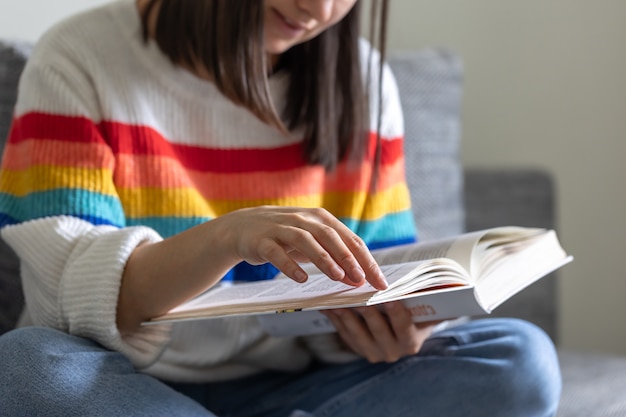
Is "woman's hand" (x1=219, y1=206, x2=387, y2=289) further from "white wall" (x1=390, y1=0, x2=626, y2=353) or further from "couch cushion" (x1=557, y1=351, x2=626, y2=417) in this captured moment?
"white wall" (x1=390, y1=0, x2=626, y2=353)

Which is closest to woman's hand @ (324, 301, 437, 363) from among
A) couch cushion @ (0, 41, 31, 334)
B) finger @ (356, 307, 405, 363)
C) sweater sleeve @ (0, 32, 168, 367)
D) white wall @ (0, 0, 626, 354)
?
finger @ (356, 307, 405, 363)

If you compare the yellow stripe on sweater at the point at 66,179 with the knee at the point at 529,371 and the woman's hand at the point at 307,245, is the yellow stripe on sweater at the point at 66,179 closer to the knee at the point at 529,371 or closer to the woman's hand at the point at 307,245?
the woman's hand at the point at 307,245

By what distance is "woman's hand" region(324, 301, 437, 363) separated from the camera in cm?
101

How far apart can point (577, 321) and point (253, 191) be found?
1.02m

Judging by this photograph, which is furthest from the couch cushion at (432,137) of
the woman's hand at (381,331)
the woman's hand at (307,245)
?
the woman's hand at (307,245)

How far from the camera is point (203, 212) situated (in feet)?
3.68

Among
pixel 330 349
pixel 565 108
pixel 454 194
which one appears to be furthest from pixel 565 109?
pixel 330 349

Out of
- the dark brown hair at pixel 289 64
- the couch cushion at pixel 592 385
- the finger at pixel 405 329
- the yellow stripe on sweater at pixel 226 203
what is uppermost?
the dark brown hair at pixel 289 64

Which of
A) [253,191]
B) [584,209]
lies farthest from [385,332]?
[584,209]

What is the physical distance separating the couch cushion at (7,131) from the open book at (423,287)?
0.31 meters

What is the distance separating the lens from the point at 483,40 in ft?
6.36

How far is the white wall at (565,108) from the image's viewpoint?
1869mm

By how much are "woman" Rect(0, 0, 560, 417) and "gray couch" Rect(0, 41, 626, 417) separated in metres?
0.14

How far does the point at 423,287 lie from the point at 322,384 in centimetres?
35
